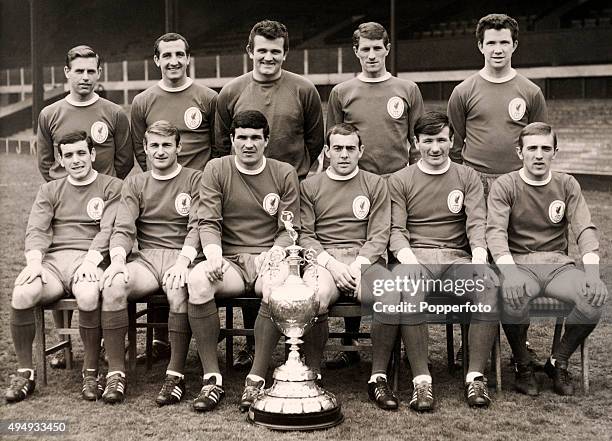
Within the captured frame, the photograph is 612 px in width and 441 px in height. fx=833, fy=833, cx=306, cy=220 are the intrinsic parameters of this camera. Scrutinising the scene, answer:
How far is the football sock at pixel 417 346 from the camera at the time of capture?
369 centimetres

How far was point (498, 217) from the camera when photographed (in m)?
3.95

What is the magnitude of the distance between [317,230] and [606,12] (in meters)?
11.0

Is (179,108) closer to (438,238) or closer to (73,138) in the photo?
(73,138)

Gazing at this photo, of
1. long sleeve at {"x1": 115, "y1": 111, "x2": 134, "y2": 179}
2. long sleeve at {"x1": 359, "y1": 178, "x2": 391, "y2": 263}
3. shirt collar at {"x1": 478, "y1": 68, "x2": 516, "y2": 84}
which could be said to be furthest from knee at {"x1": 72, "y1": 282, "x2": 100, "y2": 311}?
shirt collar at {"x1": 478, "y1": 68, "x2": 516, "y2": 84}

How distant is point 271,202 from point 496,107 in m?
1.27

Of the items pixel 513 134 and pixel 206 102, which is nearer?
pixel 513 134

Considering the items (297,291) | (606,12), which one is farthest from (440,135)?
(606,12)

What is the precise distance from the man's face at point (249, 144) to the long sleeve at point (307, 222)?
11.9 inches

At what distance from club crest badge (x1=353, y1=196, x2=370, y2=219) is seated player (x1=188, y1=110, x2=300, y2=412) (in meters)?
0.28

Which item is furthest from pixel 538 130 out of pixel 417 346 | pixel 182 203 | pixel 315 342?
pixel 182 203

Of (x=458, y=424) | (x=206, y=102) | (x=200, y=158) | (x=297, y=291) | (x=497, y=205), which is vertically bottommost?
(x=458, y=424)

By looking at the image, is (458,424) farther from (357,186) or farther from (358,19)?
(358,19)

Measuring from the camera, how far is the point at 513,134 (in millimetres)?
4289

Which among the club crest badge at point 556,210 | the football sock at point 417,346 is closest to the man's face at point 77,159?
the football sock at point 417,346
